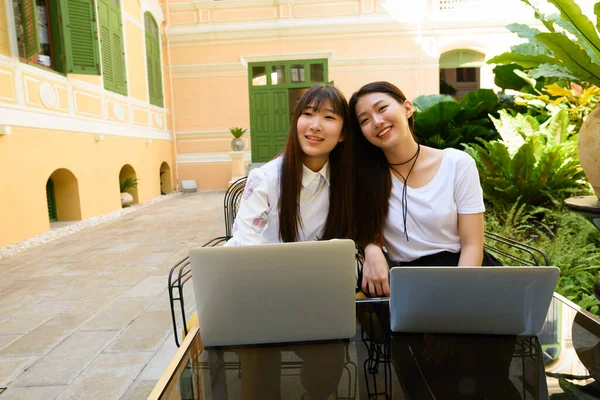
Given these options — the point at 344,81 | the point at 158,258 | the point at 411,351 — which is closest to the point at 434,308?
the point at 411,351

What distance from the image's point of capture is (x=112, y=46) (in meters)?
8.09

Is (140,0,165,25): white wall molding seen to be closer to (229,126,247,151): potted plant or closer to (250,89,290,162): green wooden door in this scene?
(250,89,290,162): green wooden door

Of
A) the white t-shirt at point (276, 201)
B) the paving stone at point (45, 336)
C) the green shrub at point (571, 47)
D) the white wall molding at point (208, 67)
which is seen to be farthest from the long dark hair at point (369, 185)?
the white wall molding at point (208, 67)

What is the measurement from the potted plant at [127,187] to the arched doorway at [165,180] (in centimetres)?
216

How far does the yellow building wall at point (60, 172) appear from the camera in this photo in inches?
208

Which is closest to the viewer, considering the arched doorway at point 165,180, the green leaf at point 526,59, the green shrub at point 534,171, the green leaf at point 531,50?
the green leaf at point 526,59

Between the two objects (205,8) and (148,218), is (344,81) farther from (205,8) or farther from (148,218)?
(148,218)

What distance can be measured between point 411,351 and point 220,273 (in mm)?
430

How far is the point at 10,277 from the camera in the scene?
4.08 meters

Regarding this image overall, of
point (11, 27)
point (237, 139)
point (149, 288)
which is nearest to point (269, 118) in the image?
point (237, 139)

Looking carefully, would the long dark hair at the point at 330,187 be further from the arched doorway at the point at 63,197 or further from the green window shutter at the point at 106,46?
the green window shutter at the point at 106,46

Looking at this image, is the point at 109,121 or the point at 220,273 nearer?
the point at 220,273

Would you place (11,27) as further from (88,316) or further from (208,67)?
(208,67)

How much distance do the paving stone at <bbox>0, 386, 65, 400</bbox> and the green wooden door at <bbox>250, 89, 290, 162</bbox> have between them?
9.27m
